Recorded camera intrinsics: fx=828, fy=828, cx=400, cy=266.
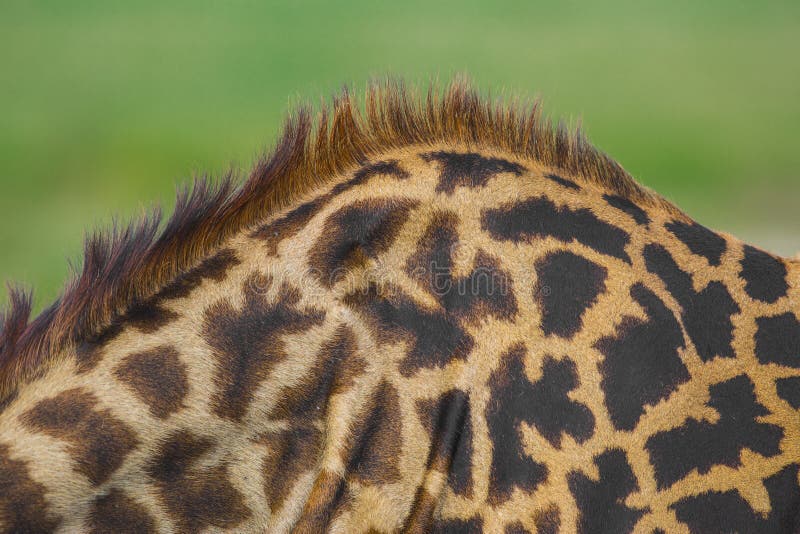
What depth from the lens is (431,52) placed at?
12.1 m

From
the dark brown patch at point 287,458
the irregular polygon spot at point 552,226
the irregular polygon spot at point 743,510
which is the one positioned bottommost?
the dark brown patch at point 287,458

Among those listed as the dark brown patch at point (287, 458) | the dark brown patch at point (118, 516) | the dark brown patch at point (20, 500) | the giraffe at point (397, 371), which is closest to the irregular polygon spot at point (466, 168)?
the giraffe at point (397, 371)

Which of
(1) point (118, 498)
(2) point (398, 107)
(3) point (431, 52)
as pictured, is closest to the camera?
(1) point (118, 498)

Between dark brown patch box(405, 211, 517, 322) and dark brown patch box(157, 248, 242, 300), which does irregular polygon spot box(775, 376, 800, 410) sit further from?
dark brown patch box(157, 248, 242, 300)

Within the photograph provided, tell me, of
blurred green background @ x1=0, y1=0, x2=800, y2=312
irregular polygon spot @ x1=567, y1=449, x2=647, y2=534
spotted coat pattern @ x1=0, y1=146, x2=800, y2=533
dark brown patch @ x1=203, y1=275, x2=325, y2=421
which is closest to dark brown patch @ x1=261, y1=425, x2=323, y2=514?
spotted coat pattern @ x1=0, y1=146, x2=800, y2=533

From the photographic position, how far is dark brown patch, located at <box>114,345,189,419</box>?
5.90 feet

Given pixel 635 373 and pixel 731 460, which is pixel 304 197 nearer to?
pixel 635 373

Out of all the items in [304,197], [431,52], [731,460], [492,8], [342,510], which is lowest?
[342,510]

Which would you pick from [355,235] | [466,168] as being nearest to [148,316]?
Answer: [355,235]

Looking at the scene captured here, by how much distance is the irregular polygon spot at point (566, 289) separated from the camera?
1.90 meters

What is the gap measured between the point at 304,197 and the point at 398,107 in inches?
→ 12.5

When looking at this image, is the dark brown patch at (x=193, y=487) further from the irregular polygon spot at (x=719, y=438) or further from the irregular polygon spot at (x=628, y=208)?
the irregular polygon spot at (x=628, y=208)

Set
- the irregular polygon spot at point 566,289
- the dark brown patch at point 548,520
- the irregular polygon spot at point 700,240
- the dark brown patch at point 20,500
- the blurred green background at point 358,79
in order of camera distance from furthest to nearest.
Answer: the blurred green background at point 358,79 < the irregular polygon spot at point 700,240 < the irregular polygon spot at point 566,289 < the dark brown patch at point 548,520 < the dark brown patch at point 20,500

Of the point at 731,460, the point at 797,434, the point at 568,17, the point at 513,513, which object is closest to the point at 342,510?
the point at 513,513
